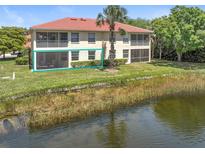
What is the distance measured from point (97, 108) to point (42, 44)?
743 inches

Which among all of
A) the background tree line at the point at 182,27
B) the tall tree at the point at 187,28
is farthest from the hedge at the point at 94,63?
the tall tree at the point at 187,28

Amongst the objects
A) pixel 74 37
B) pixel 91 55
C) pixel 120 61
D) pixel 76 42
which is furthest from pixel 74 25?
pixel 120 61

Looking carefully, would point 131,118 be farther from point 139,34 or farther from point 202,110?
point 139,34

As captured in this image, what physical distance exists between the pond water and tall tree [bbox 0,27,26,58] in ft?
124

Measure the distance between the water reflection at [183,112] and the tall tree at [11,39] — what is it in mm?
36397

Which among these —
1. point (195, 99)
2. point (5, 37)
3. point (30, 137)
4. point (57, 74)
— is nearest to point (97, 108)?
point (30, 137)

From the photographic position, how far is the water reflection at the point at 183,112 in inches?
808

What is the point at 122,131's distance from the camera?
A: 19.4 m

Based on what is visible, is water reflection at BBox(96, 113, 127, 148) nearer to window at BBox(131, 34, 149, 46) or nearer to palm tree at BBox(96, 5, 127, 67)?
palm tree at BBox(96, 5, 127, 67)

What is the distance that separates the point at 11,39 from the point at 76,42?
1953 centimetres

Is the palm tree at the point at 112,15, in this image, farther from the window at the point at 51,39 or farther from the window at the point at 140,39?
the window at the point at 140,39

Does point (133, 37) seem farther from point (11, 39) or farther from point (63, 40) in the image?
point (11, 39)

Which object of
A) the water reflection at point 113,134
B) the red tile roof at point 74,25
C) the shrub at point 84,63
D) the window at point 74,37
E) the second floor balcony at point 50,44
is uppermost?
the red tile roof at point 74,25

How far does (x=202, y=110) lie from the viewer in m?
24.8
